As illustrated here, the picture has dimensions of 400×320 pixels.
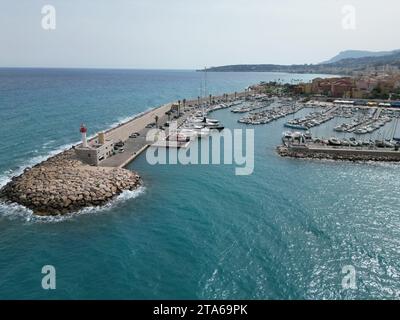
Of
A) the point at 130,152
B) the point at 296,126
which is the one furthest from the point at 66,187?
the point at 296,126

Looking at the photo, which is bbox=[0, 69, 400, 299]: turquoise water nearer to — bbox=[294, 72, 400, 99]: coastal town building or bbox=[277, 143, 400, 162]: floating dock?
bbox=[277, 143, 400, 162]: floating dock

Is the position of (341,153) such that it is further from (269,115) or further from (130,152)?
(269,115)

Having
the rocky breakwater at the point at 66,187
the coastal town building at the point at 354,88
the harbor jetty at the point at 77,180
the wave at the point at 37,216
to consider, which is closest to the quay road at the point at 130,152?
the harbor jetty at the point at 77,180

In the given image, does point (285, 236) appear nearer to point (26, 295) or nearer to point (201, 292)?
point (201, 292)

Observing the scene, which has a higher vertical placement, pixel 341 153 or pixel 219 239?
pixel 341 153

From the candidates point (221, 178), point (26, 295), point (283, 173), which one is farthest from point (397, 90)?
point (26, 295)

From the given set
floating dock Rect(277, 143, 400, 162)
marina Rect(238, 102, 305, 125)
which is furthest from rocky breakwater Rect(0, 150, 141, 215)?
marina Rect(238, 102, 305, 125)
